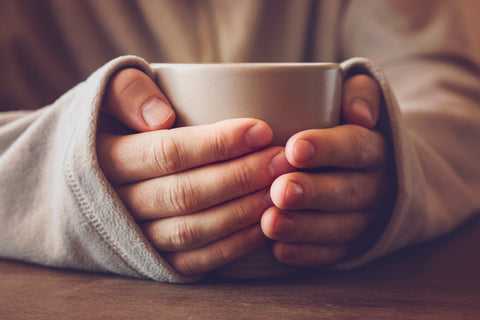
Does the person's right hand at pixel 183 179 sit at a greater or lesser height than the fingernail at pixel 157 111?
lesser

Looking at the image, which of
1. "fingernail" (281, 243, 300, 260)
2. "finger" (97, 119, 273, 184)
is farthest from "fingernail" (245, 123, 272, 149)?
"fingernail" (281, 243, 300, 260)

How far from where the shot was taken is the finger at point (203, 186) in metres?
0.37

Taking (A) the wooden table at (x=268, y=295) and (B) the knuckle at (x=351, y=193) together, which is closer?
(A) the wooden table at (x=268, y=295)

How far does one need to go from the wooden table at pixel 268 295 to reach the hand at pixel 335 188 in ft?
0.10

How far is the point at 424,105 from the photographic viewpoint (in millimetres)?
633

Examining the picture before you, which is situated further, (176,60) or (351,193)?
(176,60)

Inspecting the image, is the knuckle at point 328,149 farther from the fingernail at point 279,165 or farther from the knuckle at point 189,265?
the knuckle at point 189,265

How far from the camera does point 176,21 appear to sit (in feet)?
2.80

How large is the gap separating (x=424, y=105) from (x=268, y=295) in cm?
45

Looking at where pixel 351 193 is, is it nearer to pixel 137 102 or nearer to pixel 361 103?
pixel 361 103

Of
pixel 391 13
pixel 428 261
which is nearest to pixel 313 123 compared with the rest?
pixel 428 261

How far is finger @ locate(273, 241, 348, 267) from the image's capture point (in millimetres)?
374

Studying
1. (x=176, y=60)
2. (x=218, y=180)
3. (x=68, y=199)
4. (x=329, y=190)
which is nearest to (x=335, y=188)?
(x=329, y=190)

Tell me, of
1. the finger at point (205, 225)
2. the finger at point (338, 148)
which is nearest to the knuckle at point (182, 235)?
the finger at point (205, 225)
